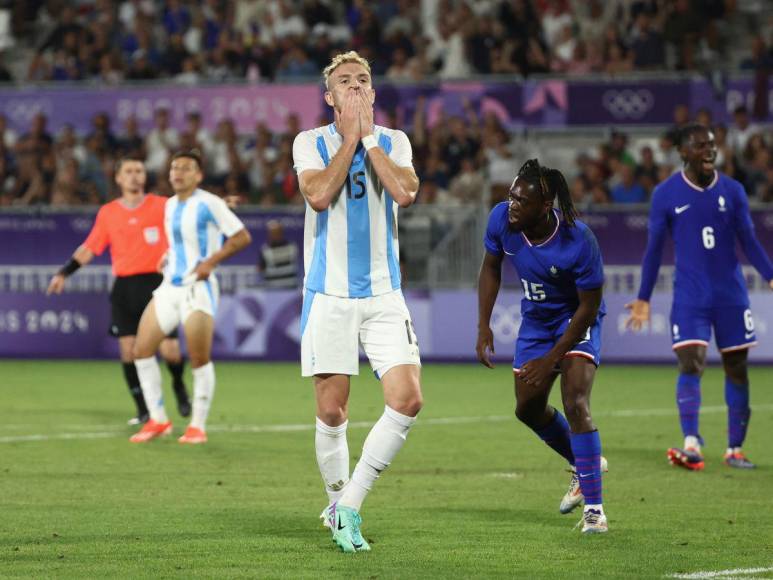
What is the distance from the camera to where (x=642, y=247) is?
73.3 ft

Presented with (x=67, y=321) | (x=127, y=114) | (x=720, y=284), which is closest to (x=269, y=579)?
(x=720, y=284)

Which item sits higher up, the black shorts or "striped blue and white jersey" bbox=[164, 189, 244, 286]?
"striped blue and white jersey" bbox=[164, 189, 244, 286]

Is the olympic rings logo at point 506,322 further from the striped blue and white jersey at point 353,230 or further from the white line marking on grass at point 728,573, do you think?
the white line marking on grass at point 728,573

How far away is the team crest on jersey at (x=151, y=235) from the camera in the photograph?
550 inches

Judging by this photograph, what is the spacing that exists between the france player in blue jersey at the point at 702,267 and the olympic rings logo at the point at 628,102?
42.1 feet

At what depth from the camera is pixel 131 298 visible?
14.0m

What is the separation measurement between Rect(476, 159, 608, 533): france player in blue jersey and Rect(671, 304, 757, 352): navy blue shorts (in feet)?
9.10

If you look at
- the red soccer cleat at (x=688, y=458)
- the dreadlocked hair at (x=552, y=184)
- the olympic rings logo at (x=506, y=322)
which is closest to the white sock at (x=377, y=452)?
the dreadlocked hair at (x=552, y=184)

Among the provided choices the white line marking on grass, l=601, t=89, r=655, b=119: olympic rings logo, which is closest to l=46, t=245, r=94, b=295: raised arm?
the white line marking on grass

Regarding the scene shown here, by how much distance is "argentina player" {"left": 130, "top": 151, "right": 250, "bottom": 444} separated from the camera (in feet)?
41.5

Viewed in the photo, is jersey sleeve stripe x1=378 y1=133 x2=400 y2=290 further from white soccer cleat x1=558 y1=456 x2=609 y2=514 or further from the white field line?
the white field line

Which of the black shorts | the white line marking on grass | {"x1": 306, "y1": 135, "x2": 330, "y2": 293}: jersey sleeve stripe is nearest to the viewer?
the white line marking on grass

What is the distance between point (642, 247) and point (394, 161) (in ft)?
49.3

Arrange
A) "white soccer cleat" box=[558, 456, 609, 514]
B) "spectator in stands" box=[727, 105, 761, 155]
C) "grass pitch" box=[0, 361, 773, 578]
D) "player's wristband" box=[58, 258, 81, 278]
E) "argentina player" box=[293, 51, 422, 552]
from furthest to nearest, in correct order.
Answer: "spectator in stands" box=[727, 105, 761, 155], "player's wristband" box=[58, 258, 81, 278], "white soccer cleat" box=[558, 456, 609, 514], "argentina player" box=[293, 51, 422, 552], "grass pitch" box=[0, 361, 773, 578]
